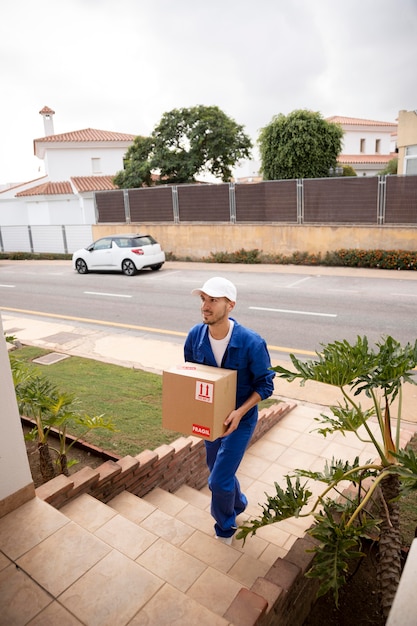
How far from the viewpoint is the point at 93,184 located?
33.5m

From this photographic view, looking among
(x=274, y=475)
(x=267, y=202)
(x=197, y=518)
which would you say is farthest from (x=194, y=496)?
(x=267, y=202)

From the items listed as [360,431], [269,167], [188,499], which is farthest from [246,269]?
[188,499]

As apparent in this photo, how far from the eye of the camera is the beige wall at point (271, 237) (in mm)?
16719

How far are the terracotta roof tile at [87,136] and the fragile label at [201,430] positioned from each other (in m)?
39.6

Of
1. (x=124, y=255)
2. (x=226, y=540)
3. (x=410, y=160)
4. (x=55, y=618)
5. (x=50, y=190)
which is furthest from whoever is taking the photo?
(x=50, y=190)

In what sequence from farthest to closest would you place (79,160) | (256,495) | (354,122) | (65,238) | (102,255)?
1. (354,122)
2. (79,160)
3. (65,238)
4. (102,255)
5. (256,495)

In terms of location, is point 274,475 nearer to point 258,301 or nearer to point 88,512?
point 88,512

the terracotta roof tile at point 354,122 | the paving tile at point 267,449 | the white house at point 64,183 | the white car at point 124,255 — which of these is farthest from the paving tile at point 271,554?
the terracotta roof tile at point 354,122

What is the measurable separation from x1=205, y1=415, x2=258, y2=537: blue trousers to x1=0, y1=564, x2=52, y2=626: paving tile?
123 cm

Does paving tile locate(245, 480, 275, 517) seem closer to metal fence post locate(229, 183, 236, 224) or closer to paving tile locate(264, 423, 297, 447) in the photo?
paving tile locate(264, 423, 297, 447)

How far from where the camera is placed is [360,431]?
5133 millimetres

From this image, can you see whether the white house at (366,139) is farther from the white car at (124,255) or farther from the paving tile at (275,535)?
the paving tile at (275,535)

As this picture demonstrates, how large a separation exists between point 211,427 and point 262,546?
42.2 inches

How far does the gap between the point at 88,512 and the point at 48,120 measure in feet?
153
